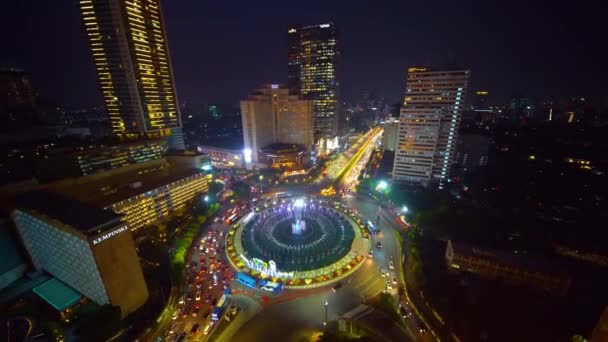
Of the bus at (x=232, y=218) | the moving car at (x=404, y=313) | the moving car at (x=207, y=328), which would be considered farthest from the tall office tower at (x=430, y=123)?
the moving car at (x=207, y=328)

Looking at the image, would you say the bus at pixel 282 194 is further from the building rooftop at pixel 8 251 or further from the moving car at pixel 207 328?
the building rooftop at pixel 8 251

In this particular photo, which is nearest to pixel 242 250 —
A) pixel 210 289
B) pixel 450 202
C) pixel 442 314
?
pixel 210 289

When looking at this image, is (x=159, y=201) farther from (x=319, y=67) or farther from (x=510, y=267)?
(x=319, y=67)

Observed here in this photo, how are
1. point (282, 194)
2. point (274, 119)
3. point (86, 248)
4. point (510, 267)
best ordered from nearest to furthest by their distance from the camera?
1. point (86, 248)
2. point (510, 267)
3. point (282, 194)
4. point (274, 119)

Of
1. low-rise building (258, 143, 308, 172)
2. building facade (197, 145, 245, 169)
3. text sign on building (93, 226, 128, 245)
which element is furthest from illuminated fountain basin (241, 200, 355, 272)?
building facade (197, 145, 245, 169)

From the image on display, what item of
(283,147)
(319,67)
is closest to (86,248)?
(283,147)

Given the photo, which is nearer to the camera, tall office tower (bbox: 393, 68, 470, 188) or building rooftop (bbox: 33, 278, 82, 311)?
building rooftop (bbox: 33, 278, 82, 311)

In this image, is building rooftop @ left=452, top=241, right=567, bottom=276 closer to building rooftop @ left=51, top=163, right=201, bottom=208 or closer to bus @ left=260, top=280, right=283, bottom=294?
bus @ left=260, top=280, right=283, bottom=294
